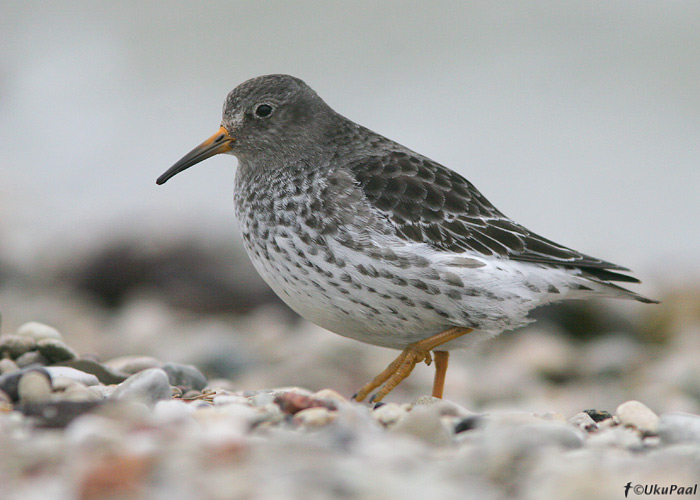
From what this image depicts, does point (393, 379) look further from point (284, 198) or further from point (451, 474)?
point (451, 474)

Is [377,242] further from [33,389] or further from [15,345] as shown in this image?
[15,345]

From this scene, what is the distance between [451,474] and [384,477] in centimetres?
30

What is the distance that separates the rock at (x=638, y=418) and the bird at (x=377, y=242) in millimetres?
933

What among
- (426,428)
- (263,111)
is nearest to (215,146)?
(263,111)

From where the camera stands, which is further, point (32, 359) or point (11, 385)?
point (32, 359)

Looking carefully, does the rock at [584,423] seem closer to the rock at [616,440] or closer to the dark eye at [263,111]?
the rock at [616,440]

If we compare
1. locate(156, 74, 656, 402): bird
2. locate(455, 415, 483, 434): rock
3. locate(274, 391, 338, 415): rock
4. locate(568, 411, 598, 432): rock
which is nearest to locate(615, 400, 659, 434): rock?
locate(568, 411, 598, 432): rock

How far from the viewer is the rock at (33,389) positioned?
11.1ft

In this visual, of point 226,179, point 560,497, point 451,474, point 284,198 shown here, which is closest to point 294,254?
point 284,198

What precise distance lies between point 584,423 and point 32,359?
2.89 m

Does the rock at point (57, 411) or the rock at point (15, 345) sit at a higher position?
the rock at point (57, 411)

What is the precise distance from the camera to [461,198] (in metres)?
4.97

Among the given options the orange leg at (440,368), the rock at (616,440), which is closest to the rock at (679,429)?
the rock at (616,440)

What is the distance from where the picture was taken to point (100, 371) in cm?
445
